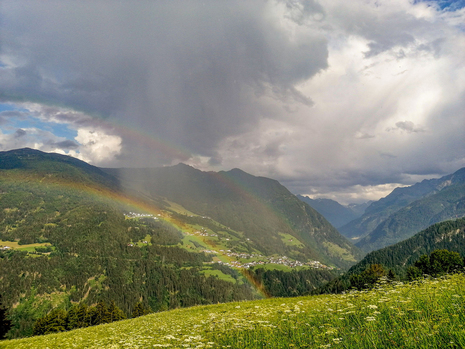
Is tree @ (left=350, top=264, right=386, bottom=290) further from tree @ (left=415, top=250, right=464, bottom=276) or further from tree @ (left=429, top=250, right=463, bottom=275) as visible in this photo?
tree @ (left=429, top=250, right=463, bottom=275)

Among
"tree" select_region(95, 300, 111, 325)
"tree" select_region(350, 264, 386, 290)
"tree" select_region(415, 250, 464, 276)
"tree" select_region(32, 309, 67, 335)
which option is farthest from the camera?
"tree" select_region(95, 300, 111, 325)

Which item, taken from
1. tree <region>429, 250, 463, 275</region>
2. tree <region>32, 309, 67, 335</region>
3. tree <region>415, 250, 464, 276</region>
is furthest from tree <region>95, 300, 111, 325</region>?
tree <region>429, 250, 463, 275</region>

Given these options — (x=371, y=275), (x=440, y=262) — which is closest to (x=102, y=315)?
(x=371, y=275)

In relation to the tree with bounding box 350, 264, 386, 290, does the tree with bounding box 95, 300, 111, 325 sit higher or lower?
lower

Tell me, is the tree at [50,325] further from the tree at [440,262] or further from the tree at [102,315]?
the tree at [440,262]

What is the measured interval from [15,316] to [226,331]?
283m

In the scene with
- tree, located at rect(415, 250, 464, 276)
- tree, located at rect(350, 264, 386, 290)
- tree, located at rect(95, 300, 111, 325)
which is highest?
tree, located at rect(415, 250, 464, 276)

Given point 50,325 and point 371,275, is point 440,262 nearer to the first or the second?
point 371,275

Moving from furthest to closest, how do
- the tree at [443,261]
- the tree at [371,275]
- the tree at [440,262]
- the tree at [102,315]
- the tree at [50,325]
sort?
the tree at [102,315], the tree at [50,325], the tree at [371,275], the tree at [443,261], the tree at [440,262]

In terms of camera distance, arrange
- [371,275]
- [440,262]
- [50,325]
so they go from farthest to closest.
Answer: [50,325], [371,275], [440,262]

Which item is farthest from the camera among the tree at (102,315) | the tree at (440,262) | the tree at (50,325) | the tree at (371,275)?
the tree at (102,315)

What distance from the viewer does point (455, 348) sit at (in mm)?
4672

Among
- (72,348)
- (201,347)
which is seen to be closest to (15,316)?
(72,348)

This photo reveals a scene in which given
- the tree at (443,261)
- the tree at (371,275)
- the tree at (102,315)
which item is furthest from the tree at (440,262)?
the tree at (102,315)
